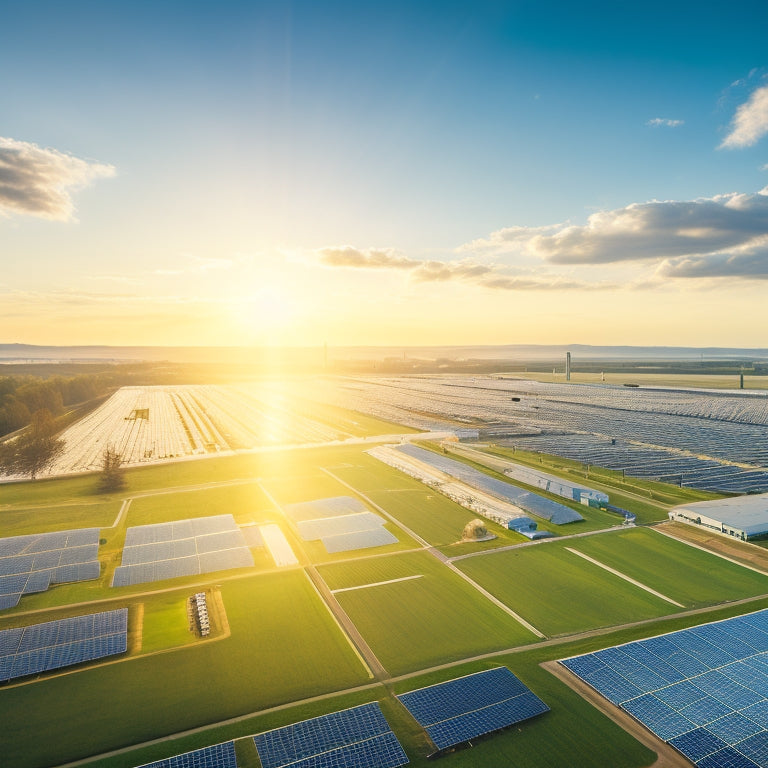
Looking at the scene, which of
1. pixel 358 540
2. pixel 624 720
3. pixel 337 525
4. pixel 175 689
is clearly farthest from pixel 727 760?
pixel 337 525

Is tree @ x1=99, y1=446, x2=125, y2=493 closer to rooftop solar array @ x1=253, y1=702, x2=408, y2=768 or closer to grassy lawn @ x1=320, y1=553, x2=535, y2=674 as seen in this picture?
grassy lawn @ x1=320, y1=553, x2=535, y2=674

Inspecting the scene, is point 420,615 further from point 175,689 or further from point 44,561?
point 44,561

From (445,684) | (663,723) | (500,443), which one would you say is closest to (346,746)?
(445,684)

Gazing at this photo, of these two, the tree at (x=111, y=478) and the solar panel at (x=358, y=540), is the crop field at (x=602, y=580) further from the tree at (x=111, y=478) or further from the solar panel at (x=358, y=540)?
the tree at (x=111, y=478)

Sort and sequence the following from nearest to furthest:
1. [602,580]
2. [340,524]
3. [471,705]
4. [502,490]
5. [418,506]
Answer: [471,705]
[602,580]
[340,524]
[418,506]
[502,490]

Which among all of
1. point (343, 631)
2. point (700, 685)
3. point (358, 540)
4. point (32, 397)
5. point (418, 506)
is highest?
point (32, 397)

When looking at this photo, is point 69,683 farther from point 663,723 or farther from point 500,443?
point 500,443

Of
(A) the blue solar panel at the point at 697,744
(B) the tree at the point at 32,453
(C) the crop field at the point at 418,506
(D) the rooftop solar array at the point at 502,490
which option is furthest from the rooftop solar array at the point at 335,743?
(B) the tree at the point at 32,453
